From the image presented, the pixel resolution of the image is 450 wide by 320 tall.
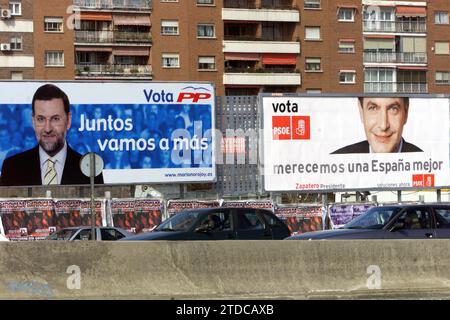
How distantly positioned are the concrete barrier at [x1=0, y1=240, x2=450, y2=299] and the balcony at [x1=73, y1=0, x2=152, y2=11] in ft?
202

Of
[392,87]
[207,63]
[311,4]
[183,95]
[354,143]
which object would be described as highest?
[311,4]

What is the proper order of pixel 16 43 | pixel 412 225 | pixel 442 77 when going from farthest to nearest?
pixel 442 77
pixel 16 43
pixel 412 225

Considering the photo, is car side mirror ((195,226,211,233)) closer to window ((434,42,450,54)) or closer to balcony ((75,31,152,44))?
balcony ((75,31,152,44))

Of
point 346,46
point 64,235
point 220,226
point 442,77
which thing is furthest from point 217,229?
point 442,77

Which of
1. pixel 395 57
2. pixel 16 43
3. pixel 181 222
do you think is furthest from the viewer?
pixel 395 57

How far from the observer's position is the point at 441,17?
81.0 meters

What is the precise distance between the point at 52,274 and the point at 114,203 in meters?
15.9

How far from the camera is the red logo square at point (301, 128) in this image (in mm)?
29438

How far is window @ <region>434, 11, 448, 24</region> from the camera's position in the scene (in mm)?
80688

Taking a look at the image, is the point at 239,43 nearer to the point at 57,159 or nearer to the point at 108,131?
the point at 108,131

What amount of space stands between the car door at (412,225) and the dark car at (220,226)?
266 cm

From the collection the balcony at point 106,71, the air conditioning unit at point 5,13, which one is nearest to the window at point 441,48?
the balcony at point 106,71

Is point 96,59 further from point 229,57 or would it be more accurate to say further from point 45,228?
point 45,228

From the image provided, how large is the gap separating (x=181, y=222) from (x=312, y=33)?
62.9 m
